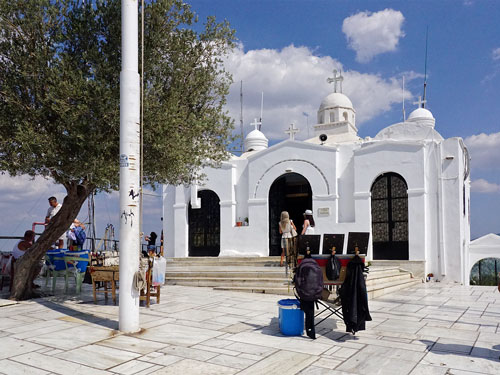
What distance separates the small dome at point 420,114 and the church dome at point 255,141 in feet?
23.9

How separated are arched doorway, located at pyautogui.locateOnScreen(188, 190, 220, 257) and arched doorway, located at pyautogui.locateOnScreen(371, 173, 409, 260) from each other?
6.27m

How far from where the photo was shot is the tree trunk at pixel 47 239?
949 cm

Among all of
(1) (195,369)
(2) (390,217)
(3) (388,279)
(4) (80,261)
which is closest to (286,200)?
(2) (390,217)

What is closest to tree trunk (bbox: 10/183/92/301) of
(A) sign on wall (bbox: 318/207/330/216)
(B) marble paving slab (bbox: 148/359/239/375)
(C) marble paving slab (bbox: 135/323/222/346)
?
(C) marble paving slab (bbox: 135/323/222/346)

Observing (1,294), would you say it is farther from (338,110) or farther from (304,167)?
(338,110)

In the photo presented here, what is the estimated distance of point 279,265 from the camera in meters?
14.2

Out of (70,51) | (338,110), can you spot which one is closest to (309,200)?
(338,110)

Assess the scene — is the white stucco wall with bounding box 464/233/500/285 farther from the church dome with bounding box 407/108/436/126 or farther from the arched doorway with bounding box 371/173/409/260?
the church dome with bounding box 407/108/436/126

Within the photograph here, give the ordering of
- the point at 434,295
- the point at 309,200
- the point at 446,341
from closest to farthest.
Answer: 1. the point at 446,341
2. the point at 434,295
3. the point at 309,200

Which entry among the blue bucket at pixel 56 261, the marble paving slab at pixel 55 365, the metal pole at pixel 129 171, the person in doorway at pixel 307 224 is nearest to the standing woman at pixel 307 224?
the person in doorway at pixel 307 224

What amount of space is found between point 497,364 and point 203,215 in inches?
574

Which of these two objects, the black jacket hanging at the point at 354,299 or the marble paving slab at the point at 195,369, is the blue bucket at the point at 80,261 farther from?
the black jacket hanging at the point at 354,299

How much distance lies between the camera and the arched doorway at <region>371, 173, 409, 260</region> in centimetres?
1540

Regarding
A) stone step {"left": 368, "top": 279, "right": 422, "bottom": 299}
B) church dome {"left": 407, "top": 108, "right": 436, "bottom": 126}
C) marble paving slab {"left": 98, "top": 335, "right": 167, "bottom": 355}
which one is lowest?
stone step {"left": 368, "top": 279, "right": 422, "bottom": 299}
